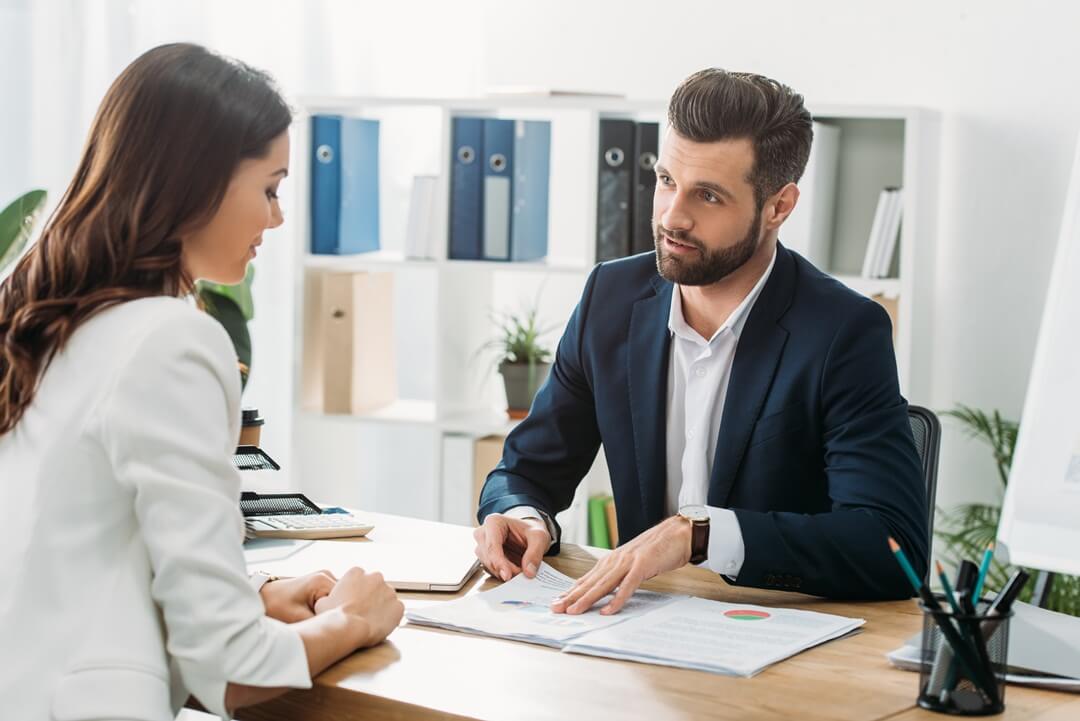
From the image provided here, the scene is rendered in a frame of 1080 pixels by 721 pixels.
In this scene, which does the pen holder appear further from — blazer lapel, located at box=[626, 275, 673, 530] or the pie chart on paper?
blazer lapel, located at box=[626, 275, 673, 530]

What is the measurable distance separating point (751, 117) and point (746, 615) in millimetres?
804

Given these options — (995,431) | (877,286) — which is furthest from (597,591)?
(995,431)

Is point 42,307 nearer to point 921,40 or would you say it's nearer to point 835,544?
point 835,544

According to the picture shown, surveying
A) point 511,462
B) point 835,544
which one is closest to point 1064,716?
point 835,544

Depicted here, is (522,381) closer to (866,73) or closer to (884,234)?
(884,234)

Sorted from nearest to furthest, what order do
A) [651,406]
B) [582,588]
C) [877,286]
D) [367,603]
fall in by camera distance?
[367,603] < [582,588] < [651,406] < [877,286]

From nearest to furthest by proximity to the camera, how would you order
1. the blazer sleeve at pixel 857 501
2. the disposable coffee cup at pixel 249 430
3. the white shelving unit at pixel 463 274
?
the blazer sleeve at pixel 857 501 → the disposable coffee cup at pixel 249 430 → the white shelving unit at pixel 463 274

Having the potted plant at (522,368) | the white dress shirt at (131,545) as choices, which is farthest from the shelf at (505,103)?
the white dress shirt at (131,545)

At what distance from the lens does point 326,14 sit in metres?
3.87

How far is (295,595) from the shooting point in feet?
4.76

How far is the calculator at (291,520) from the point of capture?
6.00 feet

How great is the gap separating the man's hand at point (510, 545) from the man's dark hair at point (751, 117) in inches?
24.6

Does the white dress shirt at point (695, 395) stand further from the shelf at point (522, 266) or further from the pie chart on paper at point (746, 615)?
the shelf at point (522, 266)

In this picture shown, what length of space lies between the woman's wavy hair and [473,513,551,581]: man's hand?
593 mm
